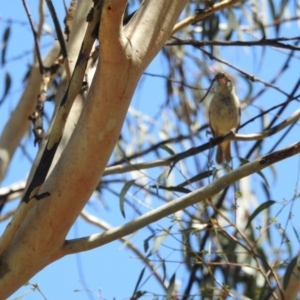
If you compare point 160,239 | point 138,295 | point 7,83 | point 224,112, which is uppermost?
point 224,112

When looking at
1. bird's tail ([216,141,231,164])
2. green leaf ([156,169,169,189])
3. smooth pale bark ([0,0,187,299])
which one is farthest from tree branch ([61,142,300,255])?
bird's tail ([216,141,231,164])

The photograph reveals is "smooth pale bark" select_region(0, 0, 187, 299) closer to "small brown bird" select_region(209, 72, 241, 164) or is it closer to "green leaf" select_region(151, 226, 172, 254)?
"green leaf" select_region(151, 226, 172, 254)

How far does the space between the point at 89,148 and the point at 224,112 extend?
2595 mm

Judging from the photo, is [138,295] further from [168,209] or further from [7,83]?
[7,83]

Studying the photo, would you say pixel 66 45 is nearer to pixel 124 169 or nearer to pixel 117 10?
pixel 124 169

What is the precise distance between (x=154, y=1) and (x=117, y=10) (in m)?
0.24

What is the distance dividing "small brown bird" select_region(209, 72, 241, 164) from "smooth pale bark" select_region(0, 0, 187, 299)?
245 centimetres

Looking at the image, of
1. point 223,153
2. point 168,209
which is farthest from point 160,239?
point 223,153

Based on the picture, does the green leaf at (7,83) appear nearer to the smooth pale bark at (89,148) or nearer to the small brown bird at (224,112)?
the small brown bird at (224,112)

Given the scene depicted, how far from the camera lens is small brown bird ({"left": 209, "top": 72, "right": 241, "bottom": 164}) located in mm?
4281

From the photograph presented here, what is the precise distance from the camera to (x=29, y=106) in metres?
3.34

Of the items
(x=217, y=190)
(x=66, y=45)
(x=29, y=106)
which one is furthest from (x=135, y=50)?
(x=29, y=106)

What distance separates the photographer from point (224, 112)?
428cm

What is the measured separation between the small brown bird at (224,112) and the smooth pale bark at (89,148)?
2448 mm
